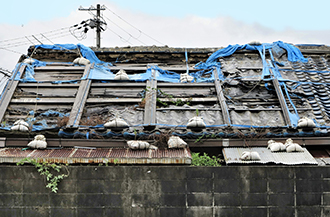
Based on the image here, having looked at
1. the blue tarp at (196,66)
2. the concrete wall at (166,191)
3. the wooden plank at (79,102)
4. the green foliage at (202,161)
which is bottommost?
the concrete wall at (166,191)

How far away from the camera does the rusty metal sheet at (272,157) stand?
7.28 m

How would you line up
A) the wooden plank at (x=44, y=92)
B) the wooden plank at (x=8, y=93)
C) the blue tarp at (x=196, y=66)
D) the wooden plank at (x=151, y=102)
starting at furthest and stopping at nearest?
1. the blue tarp at (x=196, y=66)
2. the wooden plank at (x=44, y=92)
3. the wooden plank at (x=8, y=93)
4. the wooden plank at (x=151, y=102)

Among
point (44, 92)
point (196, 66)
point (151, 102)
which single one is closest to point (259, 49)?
point (196, 66)

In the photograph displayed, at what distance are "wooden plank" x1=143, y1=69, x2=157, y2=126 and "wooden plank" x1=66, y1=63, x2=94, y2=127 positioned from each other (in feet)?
6.10

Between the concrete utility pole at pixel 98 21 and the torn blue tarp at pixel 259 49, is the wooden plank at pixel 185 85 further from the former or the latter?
the concrete utility pole at pixel 98 21

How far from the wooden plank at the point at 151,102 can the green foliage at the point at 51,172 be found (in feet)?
8.71

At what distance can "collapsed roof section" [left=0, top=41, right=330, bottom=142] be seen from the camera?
333 inches

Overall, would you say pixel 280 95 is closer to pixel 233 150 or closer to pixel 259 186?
pixel 233 150

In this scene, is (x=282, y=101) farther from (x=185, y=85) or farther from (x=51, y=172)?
Answer: (x=51, y=172)

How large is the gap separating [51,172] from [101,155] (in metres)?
1.16

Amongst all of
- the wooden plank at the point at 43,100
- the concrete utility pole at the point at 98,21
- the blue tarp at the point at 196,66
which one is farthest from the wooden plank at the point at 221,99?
the concrete utility pole at the point at 98,21

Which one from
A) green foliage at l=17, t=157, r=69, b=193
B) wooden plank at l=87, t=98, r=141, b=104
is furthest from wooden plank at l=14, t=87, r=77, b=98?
green foliage at l=17, t=157, r=69, b=193

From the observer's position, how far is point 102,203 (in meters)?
6.90

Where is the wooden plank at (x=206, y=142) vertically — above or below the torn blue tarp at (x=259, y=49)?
below
